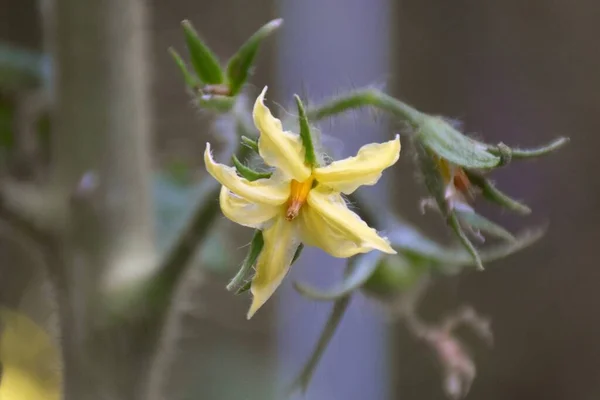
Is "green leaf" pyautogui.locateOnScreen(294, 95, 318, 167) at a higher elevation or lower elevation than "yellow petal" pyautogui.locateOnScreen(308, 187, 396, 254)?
higher

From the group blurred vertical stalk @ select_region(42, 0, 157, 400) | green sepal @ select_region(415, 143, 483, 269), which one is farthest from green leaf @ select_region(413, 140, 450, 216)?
blurred vertical stalk @ select_region(42, 0, 157, 400)

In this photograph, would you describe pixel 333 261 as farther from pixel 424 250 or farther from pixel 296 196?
pixel 296 196

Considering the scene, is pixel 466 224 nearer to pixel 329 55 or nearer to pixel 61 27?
pixel 61 27

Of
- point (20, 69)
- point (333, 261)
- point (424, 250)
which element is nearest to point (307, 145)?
point (424, 250)

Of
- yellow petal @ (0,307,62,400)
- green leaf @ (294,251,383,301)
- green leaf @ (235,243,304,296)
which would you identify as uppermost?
green leaf @ (235,243,304,296)

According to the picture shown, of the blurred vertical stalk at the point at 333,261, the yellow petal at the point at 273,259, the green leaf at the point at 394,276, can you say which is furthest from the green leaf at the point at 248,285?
the blurred vertical stalk at the point at 333,261

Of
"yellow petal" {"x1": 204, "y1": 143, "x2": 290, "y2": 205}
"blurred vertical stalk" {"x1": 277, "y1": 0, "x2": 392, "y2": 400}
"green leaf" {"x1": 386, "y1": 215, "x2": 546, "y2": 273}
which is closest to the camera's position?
"yellow petal" {"x1": 204, "y1": 143, "x2": 290, "y2": 205}

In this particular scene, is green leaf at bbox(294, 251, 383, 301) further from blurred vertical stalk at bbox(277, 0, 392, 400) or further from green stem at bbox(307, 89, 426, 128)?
blurred vertical stalk at bbox(277, 0, 392, 400)
